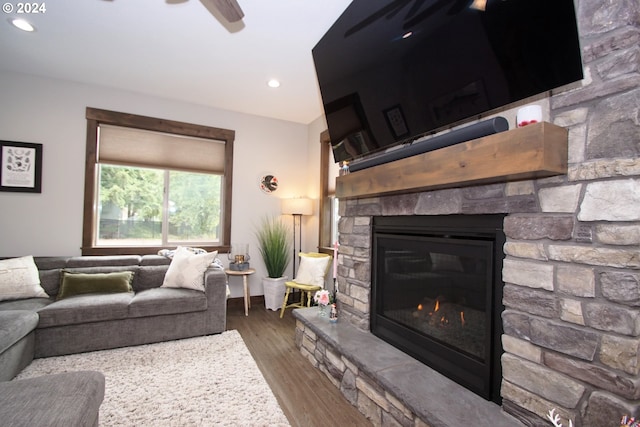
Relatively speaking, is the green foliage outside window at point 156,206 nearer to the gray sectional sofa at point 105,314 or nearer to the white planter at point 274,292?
the gray sectional sofa at point 105,314

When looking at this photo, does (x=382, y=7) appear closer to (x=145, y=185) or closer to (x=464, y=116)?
(x=464, y=116)

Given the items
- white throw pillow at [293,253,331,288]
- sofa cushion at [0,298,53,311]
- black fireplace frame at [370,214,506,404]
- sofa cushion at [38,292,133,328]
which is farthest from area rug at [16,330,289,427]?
white throw pillow at [293,253,331,288]

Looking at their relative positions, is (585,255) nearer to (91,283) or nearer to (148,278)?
(148,278)

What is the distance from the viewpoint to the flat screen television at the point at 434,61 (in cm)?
121

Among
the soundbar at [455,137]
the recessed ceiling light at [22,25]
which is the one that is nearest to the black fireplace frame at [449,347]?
the soundbar at [455,137]

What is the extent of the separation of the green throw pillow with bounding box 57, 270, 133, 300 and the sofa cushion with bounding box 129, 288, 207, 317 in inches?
8.7

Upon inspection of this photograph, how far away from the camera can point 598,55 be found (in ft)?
3.84

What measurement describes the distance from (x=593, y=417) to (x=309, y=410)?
1.41m

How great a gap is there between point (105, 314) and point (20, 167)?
202cm

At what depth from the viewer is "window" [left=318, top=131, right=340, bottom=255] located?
4242 millimetres

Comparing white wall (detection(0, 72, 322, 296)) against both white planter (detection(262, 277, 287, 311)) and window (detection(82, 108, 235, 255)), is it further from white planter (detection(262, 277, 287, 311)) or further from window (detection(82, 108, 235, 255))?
white planter (detection(262, 277, 287, 311))

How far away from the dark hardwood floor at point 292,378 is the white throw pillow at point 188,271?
26.5 inches

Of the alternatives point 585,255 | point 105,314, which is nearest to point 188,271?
point 105,314

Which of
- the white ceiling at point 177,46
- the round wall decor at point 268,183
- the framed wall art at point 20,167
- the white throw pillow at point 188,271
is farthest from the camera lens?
the round wall decor at point 268,183
